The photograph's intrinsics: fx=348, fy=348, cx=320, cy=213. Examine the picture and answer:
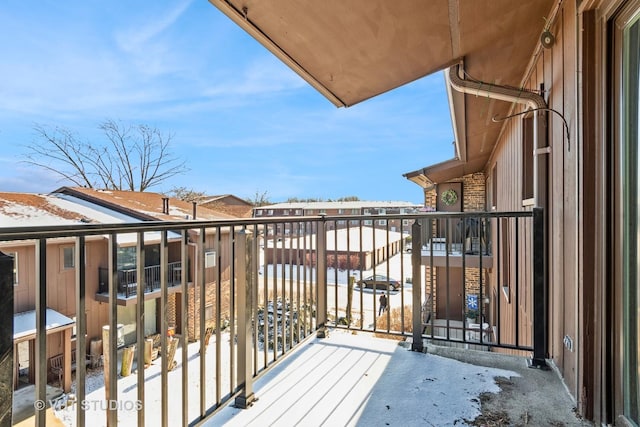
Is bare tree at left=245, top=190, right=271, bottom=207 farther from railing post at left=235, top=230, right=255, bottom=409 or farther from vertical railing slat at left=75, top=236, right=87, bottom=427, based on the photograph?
vertical railing slat at left=75, top=236, right=87, bottom=427

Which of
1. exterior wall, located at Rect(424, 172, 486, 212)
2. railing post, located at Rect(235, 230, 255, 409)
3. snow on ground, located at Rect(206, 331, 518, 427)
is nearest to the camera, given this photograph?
snow on ground, located at Rect(206, 331, 518, 427)

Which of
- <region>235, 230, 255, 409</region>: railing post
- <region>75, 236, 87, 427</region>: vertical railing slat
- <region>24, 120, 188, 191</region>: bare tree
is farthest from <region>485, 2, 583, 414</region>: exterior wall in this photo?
<region>24, 120, 188, 191</region>: bare tree

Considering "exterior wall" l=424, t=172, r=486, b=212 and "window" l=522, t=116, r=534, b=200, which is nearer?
"window" l=522, t=116, r=534, b=200

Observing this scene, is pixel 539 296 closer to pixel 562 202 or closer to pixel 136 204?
pixel 562 202

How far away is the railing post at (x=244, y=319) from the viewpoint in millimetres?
1706

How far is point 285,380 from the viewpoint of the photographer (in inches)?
77.2

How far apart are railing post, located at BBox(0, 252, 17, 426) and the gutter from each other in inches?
95.3

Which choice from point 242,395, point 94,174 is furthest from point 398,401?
point 94,174

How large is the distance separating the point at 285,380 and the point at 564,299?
5.10 ft

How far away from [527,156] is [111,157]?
15.3 m

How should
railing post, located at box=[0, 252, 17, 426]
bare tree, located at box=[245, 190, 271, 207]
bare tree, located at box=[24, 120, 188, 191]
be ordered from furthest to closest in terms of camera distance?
bare tree, located at box=[245, 190, 271, 207]
bare tree, located at box=[24, 120, 188, 191]
railing post, located at box=[0, 252, 17, 426]

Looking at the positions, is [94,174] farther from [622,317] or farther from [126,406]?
[622,317]

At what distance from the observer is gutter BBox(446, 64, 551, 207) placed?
2303 millimetres

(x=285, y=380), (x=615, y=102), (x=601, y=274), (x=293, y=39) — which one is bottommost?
(x=285, y=380)
